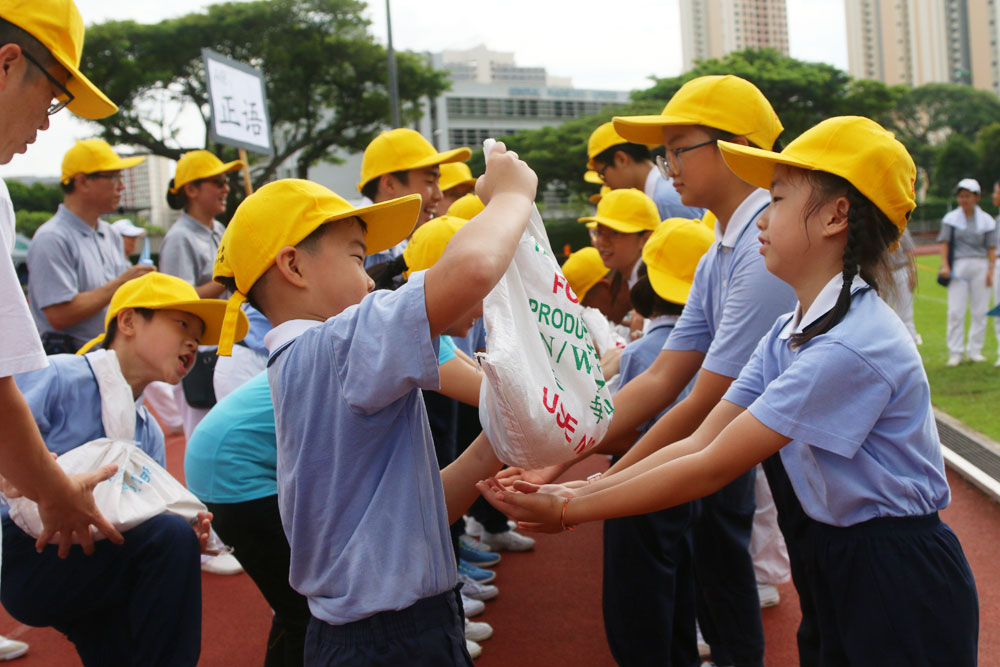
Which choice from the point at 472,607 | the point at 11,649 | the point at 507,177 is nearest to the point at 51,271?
the point at 11,649

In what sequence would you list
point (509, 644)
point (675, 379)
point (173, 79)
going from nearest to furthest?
point (675, 379) < point (509, 644) < point (173, 79)

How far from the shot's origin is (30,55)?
6.77ft

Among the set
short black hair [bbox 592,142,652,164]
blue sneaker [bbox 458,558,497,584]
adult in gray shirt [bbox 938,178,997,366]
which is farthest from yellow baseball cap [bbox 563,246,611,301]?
adult in gray shirt [bbox 938,178,997,366]

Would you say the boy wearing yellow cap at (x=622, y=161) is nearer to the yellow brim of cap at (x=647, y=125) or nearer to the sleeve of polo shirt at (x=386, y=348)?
the yellow brim of cap at (x=647, y=125)

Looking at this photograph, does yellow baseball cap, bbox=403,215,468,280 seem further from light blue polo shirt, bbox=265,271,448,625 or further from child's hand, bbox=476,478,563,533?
light blue polo shirt, bbox=265,271,448,625

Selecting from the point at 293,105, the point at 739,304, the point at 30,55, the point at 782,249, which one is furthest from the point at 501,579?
the point at 293,105

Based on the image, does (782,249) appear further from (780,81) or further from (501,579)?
(780,81)

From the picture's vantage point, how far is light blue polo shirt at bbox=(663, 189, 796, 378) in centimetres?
276

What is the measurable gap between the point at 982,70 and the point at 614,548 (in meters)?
121

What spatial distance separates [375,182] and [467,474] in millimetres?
3164

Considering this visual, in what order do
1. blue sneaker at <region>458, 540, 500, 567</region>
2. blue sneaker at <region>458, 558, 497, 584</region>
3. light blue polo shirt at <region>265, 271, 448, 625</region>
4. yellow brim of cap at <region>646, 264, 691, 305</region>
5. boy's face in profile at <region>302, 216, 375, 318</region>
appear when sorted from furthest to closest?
blue sneaker at <region>458, 540, 500, 567</region> < blue sneaker at <region>458, 558, 497, 584</region> < yellow brim of cap at <region>646, 264, 691, 305</region> < boy's face in profile at <region>302, 216, 375, 318</region> < light blue polo shirt at <region>265, 271, 448, 625</region>

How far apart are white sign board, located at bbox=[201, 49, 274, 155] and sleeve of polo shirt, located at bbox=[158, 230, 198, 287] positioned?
1166mm

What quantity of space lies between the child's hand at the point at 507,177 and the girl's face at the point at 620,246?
2882 millimetres

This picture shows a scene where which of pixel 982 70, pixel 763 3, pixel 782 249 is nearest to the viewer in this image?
pixel 782 249
